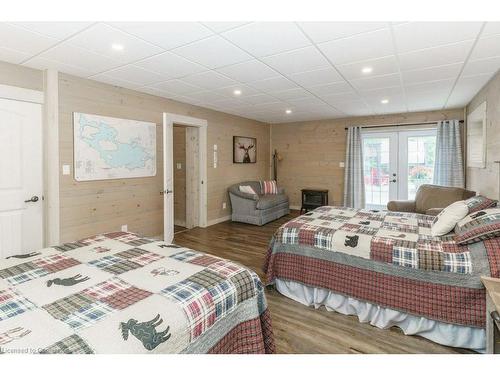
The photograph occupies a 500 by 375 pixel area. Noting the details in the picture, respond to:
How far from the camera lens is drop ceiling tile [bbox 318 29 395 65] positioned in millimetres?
2334

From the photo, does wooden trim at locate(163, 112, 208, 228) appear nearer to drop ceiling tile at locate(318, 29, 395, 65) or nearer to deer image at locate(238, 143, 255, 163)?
deer image at locate(238, 143, 255, 163)

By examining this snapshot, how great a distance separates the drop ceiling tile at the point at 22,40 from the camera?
2.24m

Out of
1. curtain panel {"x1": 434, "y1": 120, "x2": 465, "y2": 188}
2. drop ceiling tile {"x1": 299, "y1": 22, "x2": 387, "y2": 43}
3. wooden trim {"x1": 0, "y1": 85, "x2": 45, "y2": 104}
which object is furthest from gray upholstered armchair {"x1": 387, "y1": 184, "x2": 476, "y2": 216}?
wooden trim {"x1": 0, "y1": 85, "x2": 45, "y2": 104}

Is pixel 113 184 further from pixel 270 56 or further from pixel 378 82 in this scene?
pixel 378 82

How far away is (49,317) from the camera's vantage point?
1112 millimetres

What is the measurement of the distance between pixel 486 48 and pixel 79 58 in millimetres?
3877

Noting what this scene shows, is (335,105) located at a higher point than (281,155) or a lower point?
higher

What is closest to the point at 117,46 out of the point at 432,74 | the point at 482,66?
the point at 432,74

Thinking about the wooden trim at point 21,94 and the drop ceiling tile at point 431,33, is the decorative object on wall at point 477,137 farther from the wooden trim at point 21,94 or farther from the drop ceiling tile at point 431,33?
the wooden trim at point 21,94

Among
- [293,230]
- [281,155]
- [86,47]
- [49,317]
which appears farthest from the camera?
[281,155]

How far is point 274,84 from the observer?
3.75 meters

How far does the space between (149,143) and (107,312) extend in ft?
11.6

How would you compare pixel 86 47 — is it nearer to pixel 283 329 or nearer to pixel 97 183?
pixel 97 183
